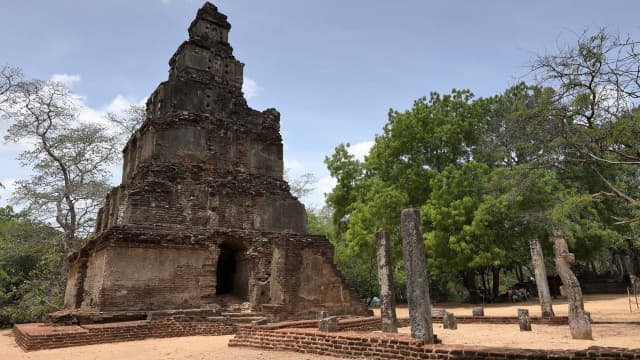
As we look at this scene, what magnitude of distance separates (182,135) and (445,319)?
11229 mm

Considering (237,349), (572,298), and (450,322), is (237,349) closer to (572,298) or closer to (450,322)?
(450,322)

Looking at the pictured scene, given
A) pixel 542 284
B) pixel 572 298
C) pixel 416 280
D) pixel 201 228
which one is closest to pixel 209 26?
pixel 201 228

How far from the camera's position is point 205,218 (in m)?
15.5

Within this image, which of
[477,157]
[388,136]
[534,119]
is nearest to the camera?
[534,119]

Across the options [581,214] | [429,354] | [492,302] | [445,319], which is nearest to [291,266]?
[445,319]

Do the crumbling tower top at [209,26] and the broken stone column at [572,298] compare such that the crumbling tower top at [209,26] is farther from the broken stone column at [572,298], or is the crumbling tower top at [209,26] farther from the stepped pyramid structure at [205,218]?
the broken stone column at [572,298]

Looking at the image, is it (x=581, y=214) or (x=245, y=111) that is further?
(x=581, y=214)

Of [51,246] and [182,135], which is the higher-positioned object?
[182,135]

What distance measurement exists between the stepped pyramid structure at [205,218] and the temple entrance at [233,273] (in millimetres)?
39

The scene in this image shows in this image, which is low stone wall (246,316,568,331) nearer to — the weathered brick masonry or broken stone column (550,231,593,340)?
the weathered brick masonry

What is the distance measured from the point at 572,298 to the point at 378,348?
17.3ft

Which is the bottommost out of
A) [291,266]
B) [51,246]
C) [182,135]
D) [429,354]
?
[429,354]

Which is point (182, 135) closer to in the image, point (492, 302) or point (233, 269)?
point (233, 269)

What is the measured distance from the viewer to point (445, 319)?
12828 millimetres
